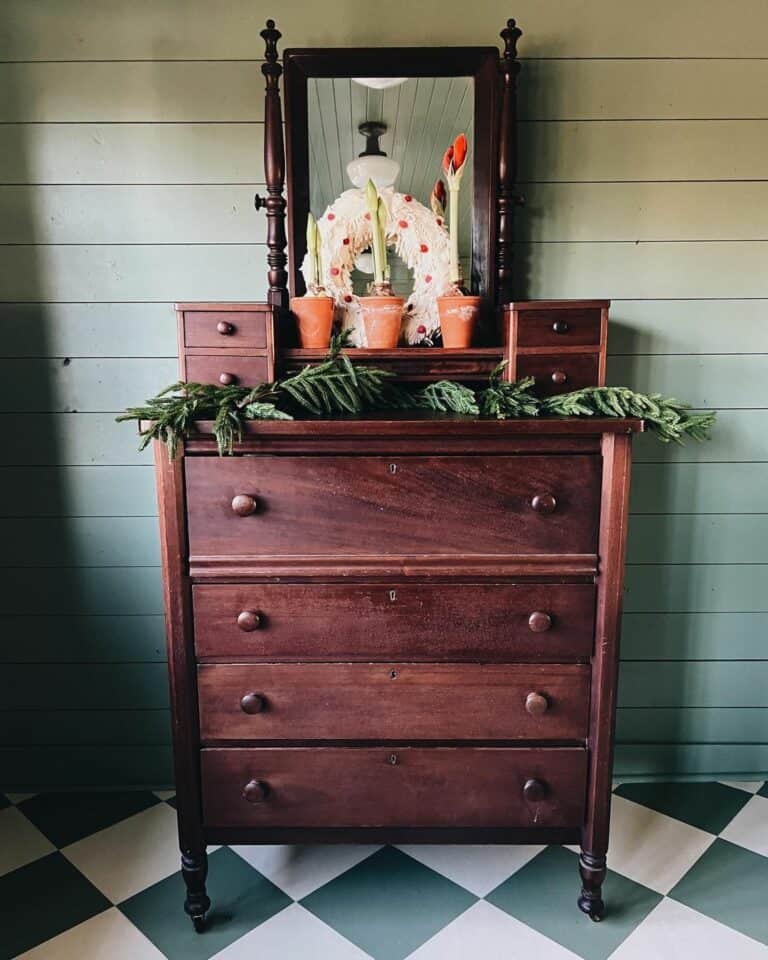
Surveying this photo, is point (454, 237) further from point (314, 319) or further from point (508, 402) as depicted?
point (508, 402)

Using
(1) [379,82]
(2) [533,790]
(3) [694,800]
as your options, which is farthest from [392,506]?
(3) [694,800]

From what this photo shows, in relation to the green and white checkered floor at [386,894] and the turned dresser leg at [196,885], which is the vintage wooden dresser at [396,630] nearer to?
the turned dresser leg at [196,885]

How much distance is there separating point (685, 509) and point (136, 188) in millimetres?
1565

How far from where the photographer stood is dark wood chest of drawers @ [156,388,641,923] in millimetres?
1275

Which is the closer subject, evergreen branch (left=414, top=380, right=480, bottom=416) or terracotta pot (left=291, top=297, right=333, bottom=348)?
evergreen branch (left=414, top=380, right=480, bottom=416)

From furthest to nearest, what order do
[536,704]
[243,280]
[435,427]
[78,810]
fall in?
[78,810]
[243,280]
[536,704]
[435,427]

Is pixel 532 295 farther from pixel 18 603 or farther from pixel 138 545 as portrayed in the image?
pixel 18 603

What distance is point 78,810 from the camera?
5.99 ft

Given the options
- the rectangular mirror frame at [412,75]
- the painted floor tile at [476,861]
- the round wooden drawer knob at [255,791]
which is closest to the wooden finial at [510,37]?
the rectangular mirror frame at [412,75]

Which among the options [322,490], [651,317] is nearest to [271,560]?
[322,490]

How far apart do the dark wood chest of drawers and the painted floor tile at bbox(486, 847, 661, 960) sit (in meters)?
0.10

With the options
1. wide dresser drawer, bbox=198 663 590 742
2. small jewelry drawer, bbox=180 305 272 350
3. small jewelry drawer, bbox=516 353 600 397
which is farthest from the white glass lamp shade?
wide dresser drawer, bbox=198 663 590 742

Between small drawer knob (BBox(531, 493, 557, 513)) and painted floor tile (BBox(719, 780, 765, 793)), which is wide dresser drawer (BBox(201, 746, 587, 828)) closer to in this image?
small drawer knob (BBox(531, 493, 557, 513))

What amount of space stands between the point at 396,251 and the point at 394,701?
3.24ft
